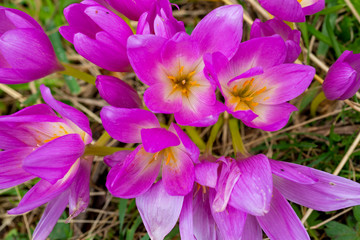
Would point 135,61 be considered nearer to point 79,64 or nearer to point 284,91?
point 284,91

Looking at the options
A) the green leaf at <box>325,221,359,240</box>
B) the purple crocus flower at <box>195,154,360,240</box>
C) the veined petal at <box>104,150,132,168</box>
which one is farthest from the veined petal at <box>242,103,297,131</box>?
the green leaf at <box>325,221,359,240</box>

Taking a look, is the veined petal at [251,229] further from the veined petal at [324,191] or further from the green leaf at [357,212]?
the green leaf at [357,212]

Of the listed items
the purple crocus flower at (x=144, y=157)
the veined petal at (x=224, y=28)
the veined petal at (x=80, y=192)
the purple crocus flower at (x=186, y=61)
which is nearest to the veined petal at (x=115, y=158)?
the purple crocus flower at (x=144, y=157)

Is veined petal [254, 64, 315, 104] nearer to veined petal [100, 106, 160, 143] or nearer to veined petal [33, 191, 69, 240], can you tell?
veined petal [100, 106, 160, 143]

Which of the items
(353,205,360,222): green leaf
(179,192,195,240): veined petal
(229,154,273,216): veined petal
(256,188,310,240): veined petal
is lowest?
(353,205,360,222): green leaf

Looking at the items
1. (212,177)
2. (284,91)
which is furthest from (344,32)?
(212,177)

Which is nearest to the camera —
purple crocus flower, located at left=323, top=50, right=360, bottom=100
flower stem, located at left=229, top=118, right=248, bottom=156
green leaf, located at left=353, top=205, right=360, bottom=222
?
purple crocus flower, located at left=323, top=50, right=360, bottom=100
